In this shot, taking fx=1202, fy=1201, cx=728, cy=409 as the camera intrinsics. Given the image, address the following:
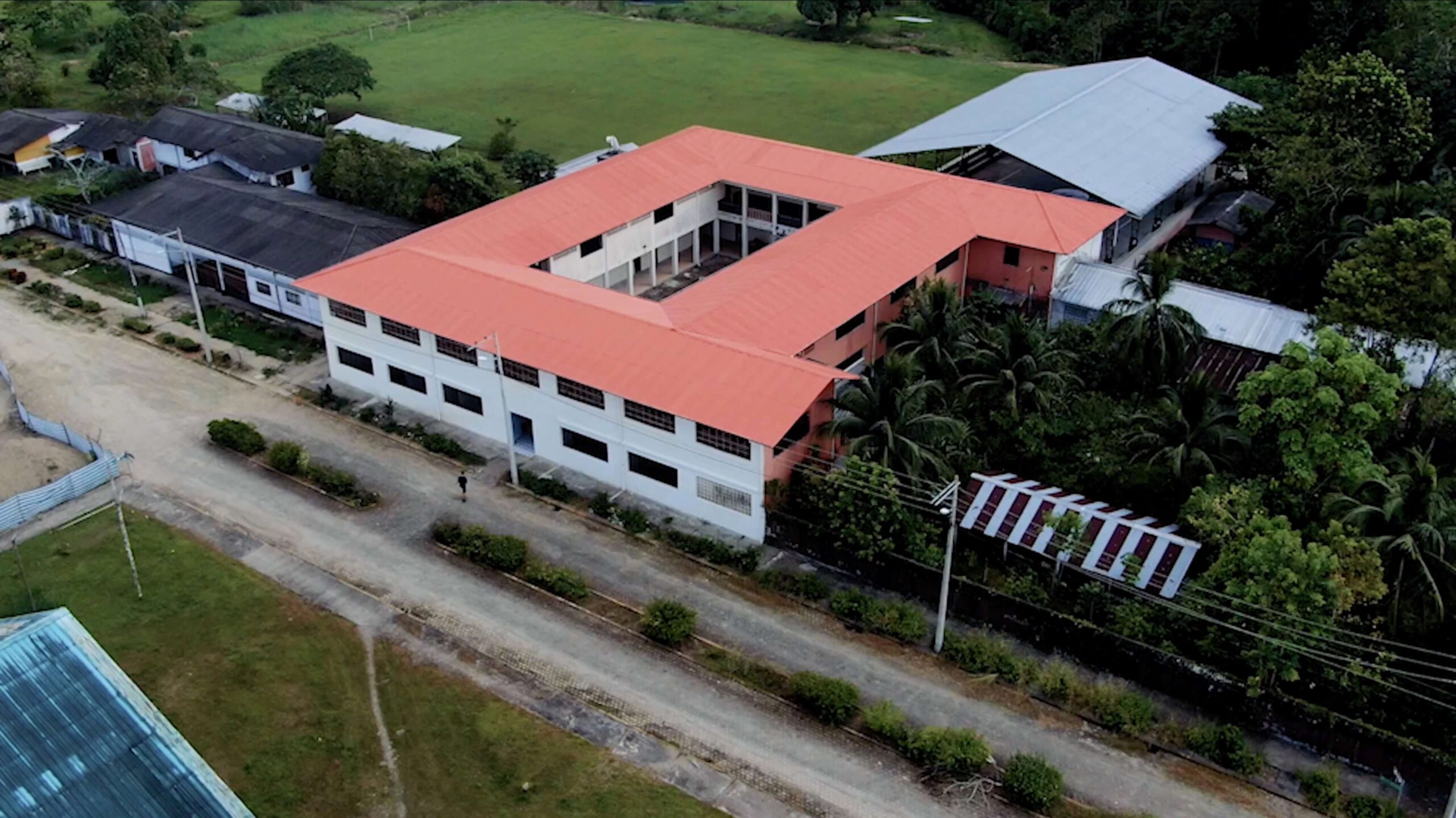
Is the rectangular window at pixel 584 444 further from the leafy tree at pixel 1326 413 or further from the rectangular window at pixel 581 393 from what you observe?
the leafy tree at pixel 1326 413

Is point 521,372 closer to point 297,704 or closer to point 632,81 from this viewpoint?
point 297,704

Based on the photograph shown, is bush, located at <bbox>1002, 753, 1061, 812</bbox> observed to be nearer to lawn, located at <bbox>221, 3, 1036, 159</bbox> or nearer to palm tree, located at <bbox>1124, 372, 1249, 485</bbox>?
palm tree, located at <bbox>1124, 372, 1249, 485</bbox>

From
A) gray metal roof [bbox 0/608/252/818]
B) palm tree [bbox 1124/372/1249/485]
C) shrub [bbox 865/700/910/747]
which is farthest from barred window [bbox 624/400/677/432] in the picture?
gray metal roof [bbox 0/608/252/818]

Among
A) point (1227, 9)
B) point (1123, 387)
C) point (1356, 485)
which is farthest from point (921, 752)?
point (1227, 9)

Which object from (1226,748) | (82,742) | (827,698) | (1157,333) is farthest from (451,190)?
(1226,748)

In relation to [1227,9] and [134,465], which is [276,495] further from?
[1227,9]

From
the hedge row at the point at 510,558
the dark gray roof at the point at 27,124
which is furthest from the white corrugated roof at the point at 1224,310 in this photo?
the dark gray roof at the point at 27,124
